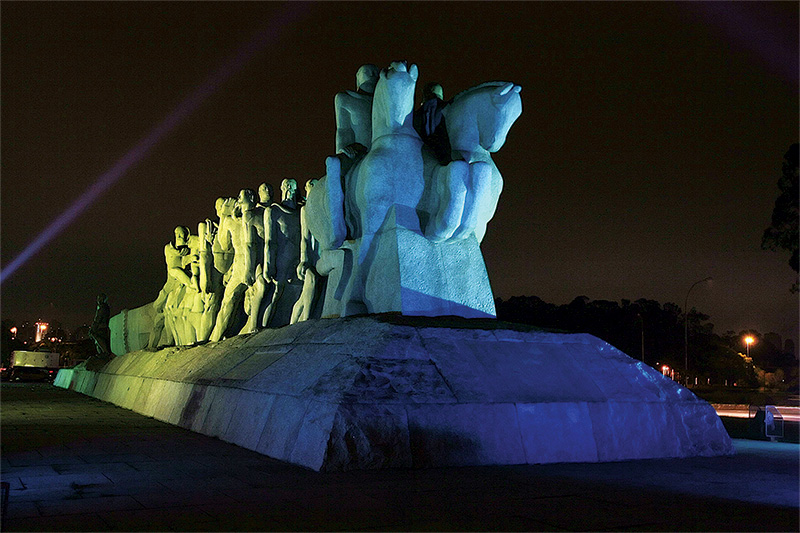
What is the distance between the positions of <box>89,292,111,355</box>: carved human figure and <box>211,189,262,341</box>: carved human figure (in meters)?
13.3

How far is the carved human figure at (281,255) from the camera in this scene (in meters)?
15.9

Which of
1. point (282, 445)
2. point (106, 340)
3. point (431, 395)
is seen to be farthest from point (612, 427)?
point (106, 340)

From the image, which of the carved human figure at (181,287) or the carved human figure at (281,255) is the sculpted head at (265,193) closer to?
the carved human figure at (281,255)

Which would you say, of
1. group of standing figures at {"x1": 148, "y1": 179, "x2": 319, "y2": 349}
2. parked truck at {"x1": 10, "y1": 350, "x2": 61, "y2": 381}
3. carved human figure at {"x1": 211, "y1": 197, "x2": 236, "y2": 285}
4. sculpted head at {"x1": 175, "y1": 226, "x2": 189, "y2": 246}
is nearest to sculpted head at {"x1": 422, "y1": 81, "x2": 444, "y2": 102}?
group of standing figures at {"x1": 148, "y1": 179, "x2": 319, "y2": 349}

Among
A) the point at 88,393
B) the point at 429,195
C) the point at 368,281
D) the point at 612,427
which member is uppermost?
the point at 429,195

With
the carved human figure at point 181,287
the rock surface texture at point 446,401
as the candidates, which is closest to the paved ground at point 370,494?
the rock surface texture at point 446,401

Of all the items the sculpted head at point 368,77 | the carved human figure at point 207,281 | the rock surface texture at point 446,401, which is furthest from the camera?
the carved human figure at point 207,281

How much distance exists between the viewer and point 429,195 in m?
10.8

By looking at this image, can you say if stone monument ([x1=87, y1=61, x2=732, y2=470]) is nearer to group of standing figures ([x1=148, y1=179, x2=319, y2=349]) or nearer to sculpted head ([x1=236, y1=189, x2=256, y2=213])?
group of standing figures ([x1=148, y1=179, x2=319, y2=349])

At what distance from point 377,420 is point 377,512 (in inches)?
78.1

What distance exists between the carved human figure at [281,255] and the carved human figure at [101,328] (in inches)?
647

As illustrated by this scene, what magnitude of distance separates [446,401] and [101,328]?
85.5 feet

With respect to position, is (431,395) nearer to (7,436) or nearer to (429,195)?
(429,195)

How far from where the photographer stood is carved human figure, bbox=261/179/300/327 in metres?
15.9
